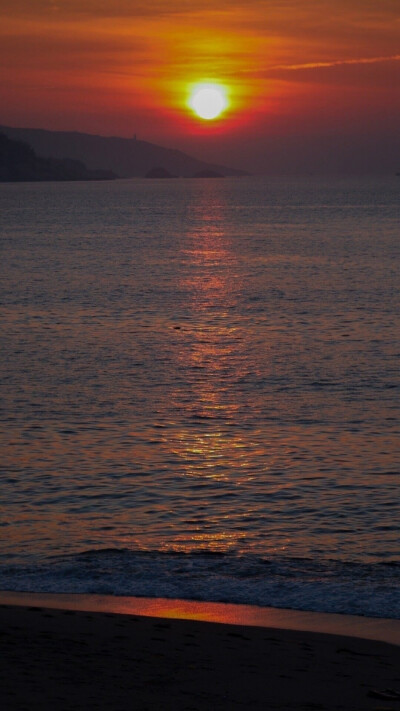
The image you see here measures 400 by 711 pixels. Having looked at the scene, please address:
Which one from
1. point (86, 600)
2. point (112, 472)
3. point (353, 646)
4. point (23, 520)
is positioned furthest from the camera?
point (112, 472)

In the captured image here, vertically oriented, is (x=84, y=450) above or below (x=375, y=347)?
below

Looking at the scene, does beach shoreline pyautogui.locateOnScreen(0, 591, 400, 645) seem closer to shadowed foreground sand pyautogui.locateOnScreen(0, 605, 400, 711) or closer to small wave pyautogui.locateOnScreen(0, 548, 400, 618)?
small wave pyautogui.locateOnScreen(0, 548, 400, 618)

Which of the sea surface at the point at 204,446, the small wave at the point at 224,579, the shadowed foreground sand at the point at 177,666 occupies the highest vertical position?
the sea surface at the point at 204,446

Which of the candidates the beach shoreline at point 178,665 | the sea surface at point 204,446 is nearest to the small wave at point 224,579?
the sea surface at point 204,446

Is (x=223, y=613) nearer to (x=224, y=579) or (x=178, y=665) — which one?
(x=224, y=579)

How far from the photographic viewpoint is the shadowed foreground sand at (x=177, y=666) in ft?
25.8

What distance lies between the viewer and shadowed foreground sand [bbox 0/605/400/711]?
7.87 metres

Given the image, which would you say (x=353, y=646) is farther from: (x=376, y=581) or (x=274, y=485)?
(x=274, y=485)

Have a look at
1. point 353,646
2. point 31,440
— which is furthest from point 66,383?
point 353,646

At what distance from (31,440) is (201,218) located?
140 meters

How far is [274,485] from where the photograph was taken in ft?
54.2

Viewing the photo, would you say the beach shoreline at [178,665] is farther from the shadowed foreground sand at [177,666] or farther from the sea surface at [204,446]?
the sea surface at [204,446]

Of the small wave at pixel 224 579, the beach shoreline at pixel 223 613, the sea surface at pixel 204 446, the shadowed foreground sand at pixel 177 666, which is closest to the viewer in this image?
the shadowed foreground sand at pixel 177 666

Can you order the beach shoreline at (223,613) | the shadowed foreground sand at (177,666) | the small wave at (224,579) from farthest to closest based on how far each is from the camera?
the small wave at (224,579) < the beach shoreline at (223,613) < the shadowed foreground sand at (177,666)
